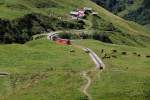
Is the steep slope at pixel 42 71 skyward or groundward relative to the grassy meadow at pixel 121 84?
groundward

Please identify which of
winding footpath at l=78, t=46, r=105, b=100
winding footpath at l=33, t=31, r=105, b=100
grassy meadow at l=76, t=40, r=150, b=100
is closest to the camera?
grassy meadow at l=76, t=40, r=150, b=100

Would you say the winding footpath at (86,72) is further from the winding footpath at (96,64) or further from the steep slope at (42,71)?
the steep slope at (42,71)

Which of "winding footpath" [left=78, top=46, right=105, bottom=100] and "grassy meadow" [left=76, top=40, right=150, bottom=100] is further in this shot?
"winding footpath" [left=78, top=46, right=105, bottom=100]

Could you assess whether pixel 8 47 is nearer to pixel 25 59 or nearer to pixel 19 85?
pixel 25 59

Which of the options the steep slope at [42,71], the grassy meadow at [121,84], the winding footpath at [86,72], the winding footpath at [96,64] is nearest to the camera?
the grassy meadow at [121,84]

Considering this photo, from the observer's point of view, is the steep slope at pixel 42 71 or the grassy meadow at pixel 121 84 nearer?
the grassy meadow at pixel 121 84

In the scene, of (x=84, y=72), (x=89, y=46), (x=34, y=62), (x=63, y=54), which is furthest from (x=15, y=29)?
(x=84, y=72)

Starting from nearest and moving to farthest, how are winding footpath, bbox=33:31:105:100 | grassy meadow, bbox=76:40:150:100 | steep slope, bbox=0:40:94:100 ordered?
1. grassy meadow, bbox=76:40:150:100
2. winding footpath, bbox=33:31:105:100
3. steep slope, bbox=0:40:94:100

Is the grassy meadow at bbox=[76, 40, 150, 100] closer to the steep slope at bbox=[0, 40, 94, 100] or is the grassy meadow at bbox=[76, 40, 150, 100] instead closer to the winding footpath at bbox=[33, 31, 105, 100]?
the winding footpath at bbox=[33, 31, 105, 100]

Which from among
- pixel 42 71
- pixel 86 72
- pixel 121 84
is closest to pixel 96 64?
pixel 86 72

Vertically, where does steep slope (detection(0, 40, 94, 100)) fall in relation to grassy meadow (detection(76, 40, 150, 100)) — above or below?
below

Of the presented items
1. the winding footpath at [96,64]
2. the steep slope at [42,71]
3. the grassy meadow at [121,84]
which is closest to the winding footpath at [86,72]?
the winding footpath at [96,64]

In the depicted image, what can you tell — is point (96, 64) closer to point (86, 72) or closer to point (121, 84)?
point (86, 72)

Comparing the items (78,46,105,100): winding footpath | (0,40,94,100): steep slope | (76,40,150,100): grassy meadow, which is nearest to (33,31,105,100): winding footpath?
(78,46,105,100): winding footpath
